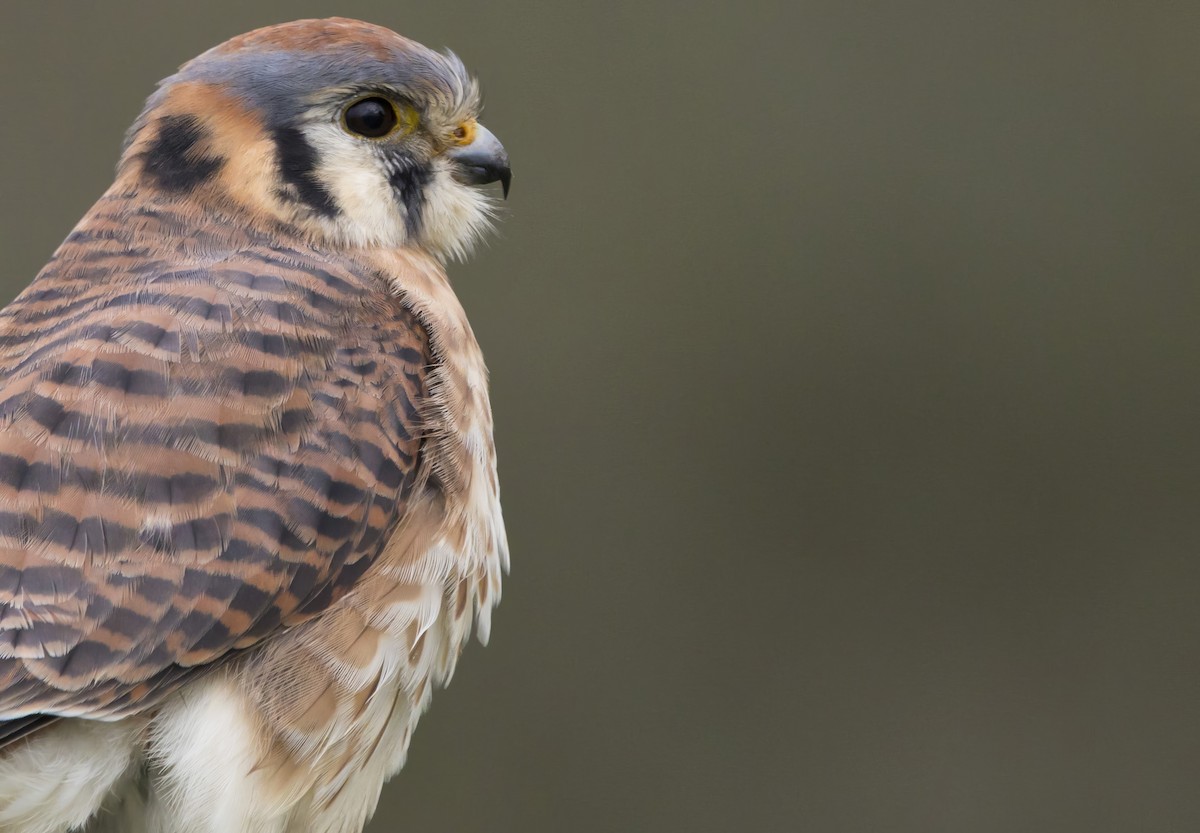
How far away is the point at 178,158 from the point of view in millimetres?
2078

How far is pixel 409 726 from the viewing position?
203 cm

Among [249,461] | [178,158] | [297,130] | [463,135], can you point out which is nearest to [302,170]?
[297,130]

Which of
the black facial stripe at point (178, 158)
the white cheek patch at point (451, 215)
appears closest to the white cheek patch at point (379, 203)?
the white cheek patch at point (451, 215)

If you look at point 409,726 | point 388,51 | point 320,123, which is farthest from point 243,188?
point 409,726

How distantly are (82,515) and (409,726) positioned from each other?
1.84ft

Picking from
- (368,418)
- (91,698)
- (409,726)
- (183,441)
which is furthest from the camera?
(409,726)

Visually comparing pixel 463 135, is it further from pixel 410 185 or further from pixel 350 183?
pixel 350 183

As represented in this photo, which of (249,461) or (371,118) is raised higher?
(371,118)

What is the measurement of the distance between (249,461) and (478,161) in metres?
0.67

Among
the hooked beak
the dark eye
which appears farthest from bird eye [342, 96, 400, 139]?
the hooked beak

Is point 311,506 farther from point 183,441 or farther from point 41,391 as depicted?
point 41,391

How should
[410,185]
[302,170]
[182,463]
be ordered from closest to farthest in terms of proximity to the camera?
[182,463]
[302,170]
[410,185]

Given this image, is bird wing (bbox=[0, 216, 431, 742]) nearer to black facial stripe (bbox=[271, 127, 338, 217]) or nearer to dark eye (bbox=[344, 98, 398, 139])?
black facial stripe (bbox=[271, 127, 338, 217])

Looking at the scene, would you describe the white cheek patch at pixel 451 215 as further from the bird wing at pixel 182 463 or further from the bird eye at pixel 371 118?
the bird wing at pixel 182 463
